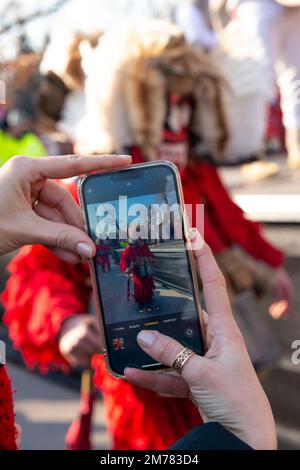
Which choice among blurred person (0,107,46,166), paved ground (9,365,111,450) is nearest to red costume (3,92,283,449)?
paved ground (9,365,111,450)

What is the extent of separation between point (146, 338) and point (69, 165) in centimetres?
28

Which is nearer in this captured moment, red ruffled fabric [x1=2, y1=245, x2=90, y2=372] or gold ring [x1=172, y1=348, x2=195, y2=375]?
gold ring [x1=172, y1=348, x2=195, y2=375]

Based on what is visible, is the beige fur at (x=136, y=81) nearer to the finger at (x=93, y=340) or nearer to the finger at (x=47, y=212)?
the finger at (x=93, y=340)

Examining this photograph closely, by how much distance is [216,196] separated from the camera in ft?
6.52

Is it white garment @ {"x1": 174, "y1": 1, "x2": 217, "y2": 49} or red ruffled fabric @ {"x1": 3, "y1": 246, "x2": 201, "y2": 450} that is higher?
white garment @ {"x1": 174, "y1": 1, "x2": 217, "y2": 49}

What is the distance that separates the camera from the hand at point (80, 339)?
5.06 ft

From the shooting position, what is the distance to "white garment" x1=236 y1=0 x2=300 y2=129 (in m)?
3.22

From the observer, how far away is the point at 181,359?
0.86 metres

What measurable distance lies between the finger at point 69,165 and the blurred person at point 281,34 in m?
2.30

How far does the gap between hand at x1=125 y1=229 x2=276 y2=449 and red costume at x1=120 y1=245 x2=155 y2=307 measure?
87mm

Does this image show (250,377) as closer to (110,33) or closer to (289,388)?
(110,33)

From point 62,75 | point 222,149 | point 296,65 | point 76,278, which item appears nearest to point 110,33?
point 62,75

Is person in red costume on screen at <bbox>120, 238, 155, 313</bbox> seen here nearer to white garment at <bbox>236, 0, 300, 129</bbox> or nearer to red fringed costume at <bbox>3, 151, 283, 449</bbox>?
red fringed costume at <bbox>3, 151, 283, 449</bbox>

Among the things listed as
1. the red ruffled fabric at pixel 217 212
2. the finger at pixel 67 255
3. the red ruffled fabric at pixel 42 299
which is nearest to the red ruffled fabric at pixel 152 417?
the red ruffled fabric at pixel 42 299
